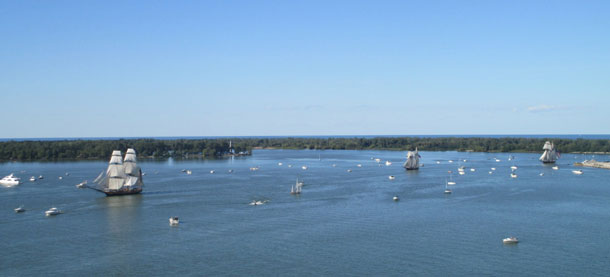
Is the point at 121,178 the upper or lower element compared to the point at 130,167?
lower

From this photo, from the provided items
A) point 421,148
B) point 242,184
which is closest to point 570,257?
point 242,184

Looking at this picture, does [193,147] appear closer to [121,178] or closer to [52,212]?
[121,178]

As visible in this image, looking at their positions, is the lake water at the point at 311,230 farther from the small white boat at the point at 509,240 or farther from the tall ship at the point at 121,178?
the tall ship at the point at 121,178

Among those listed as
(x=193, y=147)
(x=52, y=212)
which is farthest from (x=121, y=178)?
(x=193, y=147)

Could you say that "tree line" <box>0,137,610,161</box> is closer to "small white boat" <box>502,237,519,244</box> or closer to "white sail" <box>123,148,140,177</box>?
"white sail" <box>123,148,140,177</box>

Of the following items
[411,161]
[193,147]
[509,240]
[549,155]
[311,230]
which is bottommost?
[311,230]

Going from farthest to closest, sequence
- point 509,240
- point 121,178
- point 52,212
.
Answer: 1. point 121,178
2. point 52,212
3. point 509,240

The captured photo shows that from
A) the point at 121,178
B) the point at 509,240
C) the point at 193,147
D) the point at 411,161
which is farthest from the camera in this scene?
the point at 193,147
